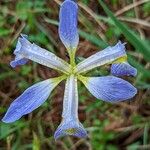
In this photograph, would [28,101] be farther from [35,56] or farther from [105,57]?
[105,57]

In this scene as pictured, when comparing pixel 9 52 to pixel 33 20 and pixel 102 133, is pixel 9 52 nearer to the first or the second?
pixel 33 20

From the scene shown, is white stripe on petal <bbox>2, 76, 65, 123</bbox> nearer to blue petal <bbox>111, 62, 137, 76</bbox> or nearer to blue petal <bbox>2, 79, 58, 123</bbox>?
blue petal <bbox>2, 79, 58, 123</bbox>

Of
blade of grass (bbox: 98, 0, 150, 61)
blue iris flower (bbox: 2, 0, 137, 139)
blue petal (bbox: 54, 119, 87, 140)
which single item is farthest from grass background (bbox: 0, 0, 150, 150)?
blue petal (bbox: 54, 119, 87, 140)

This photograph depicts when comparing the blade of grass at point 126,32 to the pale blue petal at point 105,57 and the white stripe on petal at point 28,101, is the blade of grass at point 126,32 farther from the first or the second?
the white stripe on petal at point 28,101

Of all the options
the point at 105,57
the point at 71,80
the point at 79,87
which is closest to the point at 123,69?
the point at 105,57

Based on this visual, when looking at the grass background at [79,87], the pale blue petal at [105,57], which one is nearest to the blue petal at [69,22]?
the pale blue petal at [105,57]

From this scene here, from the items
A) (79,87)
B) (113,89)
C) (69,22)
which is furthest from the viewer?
(79,87)
